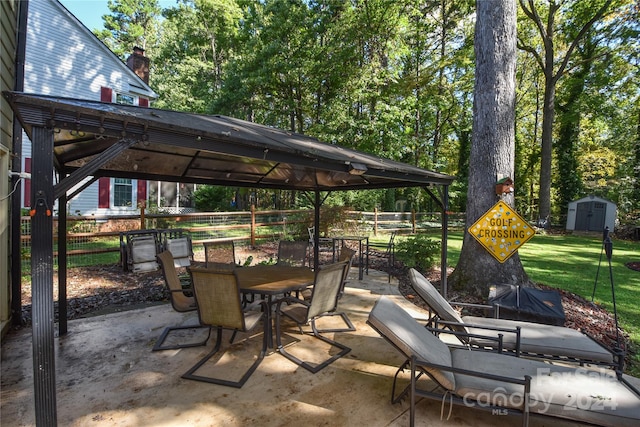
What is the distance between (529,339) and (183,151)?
14.7 ft

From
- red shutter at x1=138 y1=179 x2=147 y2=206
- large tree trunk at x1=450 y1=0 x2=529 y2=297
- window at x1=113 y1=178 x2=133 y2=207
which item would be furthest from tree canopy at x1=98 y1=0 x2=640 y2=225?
large tree trunk at x1=450 y1=0 x2=529 y2=297

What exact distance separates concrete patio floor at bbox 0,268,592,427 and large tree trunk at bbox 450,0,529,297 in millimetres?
2873

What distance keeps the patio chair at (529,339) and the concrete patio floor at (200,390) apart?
26.5 inches

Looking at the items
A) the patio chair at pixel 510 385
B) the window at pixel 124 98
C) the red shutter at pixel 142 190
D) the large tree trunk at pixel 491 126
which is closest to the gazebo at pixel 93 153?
the large tree trunk at pixel 491 126

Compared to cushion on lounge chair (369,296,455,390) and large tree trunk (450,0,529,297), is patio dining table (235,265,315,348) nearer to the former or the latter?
cushion on lounge chair (369,296,455,390)

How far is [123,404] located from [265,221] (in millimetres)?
8702

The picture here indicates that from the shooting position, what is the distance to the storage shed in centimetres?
1566

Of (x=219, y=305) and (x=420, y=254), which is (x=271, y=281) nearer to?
Answer: (x=219, y=305)

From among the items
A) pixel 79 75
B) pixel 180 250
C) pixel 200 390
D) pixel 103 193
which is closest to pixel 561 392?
pixel 200 390

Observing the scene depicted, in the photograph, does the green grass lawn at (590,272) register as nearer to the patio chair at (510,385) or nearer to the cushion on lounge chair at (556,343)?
the cushion on lounge chair at (556,343)

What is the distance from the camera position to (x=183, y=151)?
4.18 m

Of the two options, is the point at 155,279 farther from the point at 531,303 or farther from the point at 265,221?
the point at 531,303

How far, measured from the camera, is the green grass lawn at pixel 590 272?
5.13 meters

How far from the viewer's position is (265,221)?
36.6 feet
